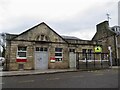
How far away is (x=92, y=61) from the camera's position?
1063 inches

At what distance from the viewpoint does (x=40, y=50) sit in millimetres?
24453

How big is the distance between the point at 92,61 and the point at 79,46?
9.51 ft

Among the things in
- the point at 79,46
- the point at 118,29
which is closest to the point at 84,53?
the point at 79,46

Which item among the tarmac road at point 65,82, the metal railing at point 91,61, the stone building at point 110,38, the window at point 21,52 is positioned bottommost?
the tarmac road at point 65,82

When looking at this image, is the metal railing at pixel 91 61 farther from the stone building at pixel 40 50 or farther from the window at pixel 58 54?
the window at pixel 58 54

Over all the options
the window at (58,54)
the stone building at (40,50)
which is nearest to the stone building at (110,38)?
the stone building at (40,50)

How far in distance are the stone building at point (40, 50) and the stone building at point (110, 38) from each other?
26.1ft

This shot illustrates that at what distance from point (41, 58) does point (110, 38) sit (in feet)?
52.6

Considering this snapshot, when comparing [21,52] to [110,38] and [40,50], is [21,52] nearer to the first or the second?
[40,50]

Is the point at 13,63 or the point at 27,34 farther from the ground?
the point at 27,34

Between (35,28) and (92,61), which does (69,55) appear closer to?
(92,61)

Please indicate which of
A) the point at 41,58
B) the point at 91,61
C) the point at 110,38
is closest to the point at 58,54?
the point at 41,58

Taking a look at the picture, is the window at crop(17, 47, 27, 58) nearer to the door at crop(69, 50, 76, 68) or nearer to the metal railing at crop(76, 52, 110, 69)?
the door at crop(69, 50, 76, 68)

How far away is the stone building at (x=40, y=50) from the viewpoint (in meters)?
22.6
